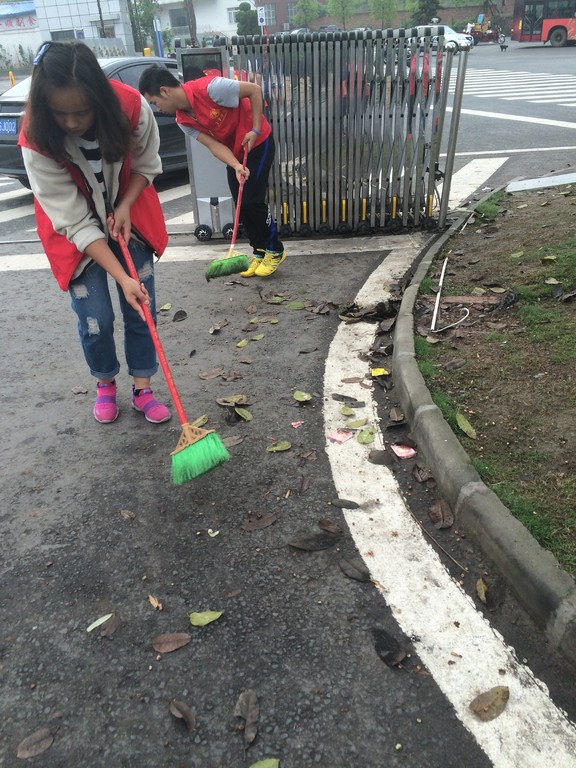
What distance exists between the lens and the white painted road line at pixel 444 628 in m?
1.64

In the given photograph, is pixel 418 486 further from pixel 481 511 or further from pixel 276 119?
pixel 276 119

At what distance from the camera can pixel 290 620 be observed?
2039 millimetres

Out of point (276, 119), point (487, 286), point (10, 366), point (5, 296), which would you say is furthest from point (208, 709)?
point (276, 119)

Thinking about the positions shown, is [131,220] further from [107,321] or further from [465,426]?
[465,426]

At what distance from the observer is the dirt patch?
237cm

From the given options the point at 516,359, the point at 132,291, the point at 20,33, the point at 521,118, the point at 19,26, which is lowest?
the point at 521,118

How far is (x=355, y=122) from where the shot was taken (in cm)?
591

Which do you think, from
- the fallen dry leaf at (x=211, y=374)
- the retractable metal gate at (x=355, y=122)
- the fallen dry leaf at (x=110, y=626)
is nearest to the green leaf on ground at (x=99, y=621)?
the fallen dry leaf at (x=110, y=626)

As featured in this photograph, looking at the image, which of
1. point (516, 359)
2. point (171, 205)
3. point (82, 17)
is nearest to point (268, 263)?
point (516, 359)

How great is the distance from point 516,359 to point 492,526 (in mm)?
1440

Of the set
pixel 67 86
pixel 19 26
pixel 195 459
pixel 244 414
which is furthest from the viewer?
pixel 19 26

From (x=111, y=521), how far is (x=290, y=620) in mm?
954

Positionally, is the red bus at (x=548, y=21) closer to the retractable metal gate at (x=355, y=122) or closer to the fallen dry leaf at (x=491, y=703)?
the retractable metal gate at (x=355, y=122)

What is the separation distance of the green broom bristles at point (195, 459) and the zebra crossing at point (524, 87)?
52.4 feet
